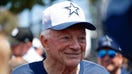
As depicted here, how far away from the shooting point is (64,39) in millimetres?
3848

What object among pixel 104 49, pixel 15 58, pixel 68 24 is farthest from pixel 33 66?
pixel 104 49

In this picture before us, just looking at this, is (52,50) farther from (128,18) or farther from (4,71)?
(128,18)

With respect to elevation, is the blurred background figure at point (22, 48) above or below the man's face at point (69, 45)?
below

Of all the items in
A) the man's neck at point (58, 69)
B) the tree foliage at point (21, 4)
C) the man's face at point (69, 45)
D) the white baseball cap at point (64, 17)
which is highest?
the white baseball cap at point (64, 17)

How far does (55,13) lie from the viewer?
3906mm

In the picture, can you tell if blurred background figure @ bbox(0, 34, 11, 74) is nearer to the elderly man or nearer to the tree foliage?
the elderly man

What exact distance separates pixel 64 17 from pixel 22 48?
11.5 ft

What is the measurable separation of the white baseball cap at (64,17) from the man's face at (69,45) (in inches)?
1.8

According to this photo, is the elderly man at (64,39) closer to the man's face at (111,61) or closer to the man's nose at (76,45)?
the man's nose at (76,45)

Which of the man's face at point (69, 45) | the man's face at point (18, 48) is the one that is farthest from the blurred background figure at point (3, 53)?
the man's face at point (18, 48)

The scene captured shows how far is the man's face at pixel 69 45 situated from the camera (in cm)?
381

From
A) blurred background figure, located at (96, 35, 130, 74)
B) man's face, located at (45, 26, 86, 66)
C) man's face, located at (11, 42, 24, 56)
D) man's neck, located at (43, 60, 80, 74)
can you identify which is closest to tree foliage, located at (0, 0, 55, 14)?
man's face, located at (11, 42, 24, 56)

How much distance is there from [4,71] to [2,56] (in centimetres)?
12

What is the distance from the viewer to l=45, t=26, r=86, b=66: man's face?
12.5 feet
